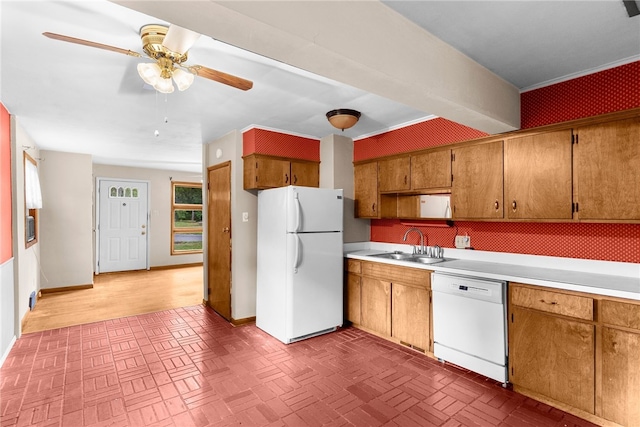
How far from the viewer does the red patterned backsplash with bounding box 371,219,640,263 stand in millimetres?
2465

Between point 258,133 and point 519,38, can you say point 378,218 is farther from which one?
point 519,38

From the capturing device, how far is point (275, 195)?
374cm

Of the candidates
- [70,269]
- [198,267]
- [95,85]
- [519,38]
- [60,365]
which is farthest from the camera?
[198,267]

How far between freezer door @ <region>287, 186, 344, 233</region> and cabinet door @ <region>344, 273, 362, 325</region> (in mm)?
652

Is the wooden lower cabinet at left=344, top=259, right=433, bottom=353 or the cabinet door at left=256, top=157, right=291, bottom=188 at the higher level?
the cabinet door at left=256, top=157, right=291, bottom=188

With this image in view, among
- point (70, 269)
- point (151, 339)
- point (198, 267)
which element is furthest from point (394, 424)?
point (198, 267)

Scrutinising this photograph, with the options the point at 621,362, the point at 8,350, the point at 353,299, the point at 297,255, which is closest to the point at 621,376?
the point at 621,362

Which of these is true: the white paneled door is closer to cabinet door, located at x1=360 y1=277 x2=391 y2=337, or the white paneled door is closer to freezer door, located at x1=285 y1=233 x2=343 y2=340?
freezer door, located at x1=285 y1=233 x2=343 y2=340

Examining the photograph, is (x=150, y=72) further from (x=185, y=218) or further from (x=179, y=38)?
(x=185, y=218)

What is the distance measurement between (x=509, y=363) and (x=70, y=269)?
22.0ft

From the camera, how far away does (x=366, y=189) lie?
4238mm

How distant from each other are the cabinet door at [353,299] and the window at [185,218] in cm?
558

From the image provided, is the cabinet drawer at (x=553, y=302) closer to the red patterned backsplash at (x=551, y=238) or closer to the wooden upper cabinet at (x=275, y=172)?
the red patterned backsplash at (x=551, y=238)

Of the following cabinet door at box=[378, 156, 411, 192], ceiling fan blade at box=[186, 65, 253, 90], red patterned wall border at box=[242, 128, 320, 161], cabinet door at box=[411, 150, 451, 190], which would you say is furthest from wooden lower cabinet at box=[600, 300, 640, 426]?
red patterned wall border at box=[242, 128, 320, 161]
